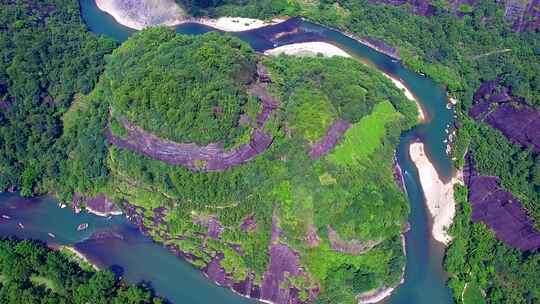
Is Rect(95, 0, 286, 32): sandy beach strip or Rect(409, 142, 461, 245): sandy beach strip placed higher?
Rect(95, 0, 286, 32): sandy beach strip

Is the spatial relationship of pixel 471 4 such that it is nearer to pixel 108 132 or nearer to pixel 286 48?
pixel 286 48

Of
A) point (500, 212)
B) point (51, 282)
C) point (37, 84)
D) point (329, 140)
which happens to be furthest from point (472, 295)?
point (37, 84)

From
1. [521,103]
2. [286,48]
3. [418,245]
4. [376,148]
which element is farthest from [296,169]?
[521,103]

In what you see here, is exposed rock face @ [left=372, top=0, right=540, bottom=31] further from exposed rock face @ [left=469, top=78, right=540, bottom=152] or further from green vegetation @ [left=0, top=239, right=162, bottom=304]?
green vegetation @ [left=0, top=239, right=162, bottom=304]

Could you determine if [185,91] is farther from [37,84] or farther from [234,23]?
[234,23]

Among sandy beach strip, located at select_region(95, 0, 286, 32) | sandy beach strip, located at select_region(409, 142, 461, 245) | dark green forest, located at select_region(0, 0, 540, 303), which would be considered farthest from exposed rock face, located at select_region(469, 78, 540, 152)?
sandy beach strip, located at select_region(95, 0, 286, 32)

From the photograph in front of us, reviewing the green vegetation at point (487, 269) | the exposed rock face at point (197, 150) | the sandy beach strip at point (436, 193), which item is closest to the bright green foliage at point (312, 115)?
the exposed rock face at point (197, 150)
